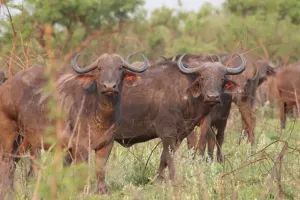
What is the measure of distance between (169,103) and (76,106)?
2.13 meters

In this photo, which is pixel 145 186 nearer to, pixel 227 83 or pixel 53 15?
pixel 227 83

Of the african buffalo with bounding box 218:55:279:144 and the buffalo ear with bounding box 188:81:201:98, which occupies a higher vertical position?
the buffalo ear with bounding box 188:81:201:98

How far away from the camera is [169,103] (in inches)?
387

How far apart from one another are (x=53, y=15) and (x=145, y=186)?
24.4 metres

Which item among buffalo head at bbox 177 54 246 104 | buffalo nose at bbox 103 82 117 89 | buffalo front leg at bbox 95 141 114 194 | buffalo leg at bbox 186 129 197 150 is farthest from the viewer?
buffalo leg at bbox 186 129 197 150

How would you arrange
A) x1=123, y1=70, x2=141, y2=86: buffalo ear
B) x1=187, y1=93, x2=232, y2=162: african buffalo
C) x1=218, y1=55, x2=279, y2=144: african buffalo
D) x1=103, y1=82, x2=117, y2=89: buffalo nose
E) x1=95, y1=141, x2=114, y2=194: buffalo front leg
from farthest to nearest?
x1=218, y1=55, x2=279, y2=144: african buffalo
x1=187, y1=93, x2=232, y2=162: african buffalo
x1=123, y1=70, x2=141, y2=86: buffalo ear
x1=95, y1=141, x2=114, y2=194: buffalo front leg
x1=103, y1=82, x2=117, y2=89: buffalo nose

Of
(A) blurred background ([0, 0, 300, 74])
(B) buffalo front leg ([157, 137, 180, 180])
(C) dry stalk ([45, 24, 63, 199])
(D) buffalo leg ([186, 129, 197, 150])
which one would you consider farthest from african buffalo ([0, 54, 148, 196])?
(A) blurred background ([0, 0, 300, 74])

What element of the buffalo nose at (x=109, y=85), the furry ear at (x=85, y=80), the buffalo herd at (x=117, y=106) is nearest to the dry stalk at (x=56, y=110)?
the buffalo herd at (x=117, y=106)

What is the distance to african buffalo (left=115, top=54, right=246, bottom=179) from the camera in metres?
9.48

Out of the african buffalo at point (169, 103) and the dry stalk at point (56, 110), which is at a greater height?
the dry stalk at point (56, 110)

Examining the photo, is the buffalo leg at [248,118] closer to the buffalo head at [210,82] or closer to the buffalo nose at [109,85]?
the buffalo head at [210,82]

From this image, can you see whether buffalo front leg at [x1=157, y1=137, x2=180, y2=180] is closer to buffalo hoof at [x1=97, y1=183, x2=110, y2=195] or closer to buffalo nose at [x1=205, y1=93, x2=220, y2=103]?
buffalo nose at [x1=205, y1=93, x2=220, y2=103]

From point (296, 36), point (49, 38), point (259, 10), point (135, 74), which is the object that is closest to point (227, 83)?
point (135, 74)

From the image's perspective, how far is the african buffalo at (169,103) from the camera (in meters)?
9.48
